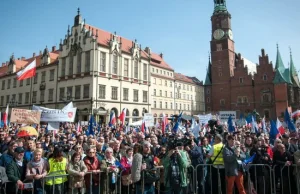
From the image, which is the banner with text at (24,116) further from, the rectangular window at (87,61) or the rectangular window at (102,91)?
the rectangular window at (87,61)

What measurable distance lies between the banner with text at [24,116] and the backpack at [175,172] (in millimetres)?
8441

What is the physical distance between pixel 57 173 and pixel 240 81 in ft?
206

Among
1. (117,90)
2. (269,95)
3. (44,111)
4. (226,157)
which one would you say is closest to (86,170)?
(226,157)

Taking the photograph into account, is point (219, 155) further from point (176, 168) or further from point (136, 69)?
point (136, 69)

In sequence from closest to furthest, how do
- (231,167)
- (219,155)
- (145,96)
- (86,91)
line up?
(231,167), (219,155), (86,91), (145,96)

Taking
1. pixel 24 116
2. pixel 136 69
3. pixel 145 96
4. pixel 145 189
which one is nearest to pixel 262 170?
pixel 145 189

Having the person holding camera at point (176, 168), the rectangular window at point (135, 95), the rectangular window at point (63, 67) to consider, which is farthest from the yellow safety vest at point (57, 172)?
the rectangular window at point (63, 67)

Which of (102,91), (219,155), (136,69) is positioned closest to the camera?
(219,155)

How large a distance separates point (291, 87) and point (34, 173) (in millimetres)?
63610

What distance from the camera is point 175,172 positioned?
602 cm

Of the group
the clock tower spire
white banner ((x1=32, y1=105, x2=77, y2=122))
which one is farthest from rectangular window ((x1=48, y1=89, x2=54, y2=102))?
the clock tower spire

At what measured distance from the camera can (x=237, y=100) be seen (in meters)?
62.7

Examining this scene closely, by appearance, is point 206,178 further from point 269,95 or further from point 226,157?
point 269,95

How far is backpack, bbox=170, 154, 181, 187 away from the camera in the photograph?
6012 mm
